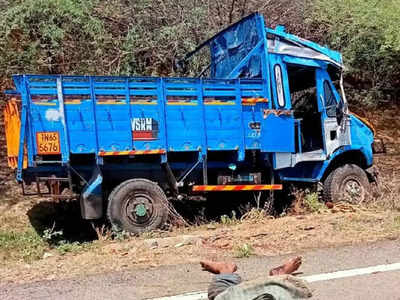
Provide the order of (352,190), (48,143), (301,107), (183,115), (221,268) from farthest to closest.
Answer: (301,107)
(352,190)
(183,115)
(48,143)
(221,268)

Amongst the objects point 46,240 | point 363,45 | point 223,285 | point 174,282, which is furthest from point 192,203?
point 223,285

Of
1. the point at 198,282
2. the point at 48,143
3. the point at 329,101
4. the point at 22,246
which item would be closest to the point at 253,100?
the point at 329,101

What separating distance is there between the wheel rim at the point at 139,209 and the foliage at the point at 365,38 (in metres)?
7.44

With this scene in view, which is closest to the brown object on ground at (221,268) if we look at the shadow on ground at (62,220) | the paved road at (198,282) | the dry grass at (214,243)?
the paved road at (198,282)

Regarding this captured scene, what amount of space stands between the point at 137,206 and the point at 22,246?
1.72 m

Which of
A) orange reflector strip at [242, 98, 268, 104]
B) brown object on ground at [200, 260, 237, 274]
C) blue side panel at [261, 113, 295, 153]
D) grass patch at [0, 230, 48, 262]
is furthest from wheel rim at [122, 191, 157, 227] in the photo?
brown object on ground at [200, 260, 237, 274]

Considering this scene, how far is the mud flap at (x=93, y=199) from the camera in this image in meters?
7.82

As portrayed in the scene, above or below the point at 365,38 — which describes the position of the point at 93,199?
below

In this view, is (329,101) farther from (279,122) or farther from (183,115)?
(183,115)

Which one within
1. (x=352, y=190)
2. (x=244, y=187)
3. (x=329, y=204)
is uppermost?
(x=244, y=187)

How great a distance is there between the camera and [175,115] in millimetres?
8297

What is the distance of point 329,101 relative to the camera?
378 inches

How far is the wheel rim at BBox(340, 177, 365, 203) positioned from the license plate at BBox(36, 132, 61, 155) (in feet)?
16.0

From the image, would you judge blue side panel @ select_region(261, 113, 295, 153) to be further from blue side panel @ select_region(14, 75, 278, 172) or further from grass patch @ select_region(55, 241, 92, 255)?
grass patch @ select_region(55, 241, 92, 255)
